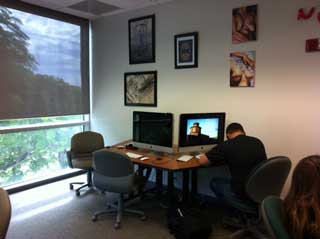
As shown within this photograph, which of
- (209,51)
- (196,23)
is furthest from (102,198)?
(196,23)

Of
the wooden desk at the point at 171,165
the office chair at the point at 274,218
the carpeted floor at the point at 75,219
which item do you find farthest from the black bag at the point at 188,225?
the office chair at the point at 274,218

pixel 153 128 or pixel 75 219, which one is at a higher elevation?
pixel 153 128

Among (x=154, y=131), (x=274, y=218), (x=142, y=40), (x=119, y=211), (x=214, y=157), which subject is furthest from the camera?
(x=142, y=40)

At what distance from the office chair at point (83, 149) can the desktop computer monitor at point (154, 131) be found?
80 cm

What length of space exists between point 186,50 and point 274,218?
2725 millimetres

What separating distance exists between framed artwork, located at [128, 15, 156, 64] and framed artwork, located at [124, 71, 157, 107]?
0.21 m

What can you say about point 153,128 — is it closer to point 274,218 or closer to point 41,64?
point 41,64

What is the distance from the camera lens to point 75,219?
3.19 m

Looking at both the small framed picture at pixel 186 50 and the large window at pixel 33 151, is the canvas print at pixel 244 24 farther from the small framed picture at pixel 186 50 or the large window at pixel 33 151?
the large window at pixel 33 151

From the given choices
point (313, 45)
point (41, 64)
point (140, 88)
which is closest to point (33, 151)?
point (41, 64)

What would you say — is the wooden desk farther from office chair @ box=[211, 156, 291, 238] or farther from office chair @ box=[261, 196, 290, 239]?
office chair @ box=[261, 196, 290, 239]

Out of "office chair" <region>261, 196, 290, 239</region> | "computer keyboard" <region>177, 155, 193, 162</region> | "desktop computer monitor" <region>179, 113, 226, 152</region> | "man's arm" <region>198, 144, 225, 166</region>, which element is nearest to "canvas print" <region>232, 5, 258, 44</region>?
"desktop computer monitor" <region>179, 113, 226, 152</region>

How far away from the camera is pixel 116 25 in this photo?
449 centimetres

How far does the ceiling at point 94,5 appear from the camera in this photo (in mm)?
3873
